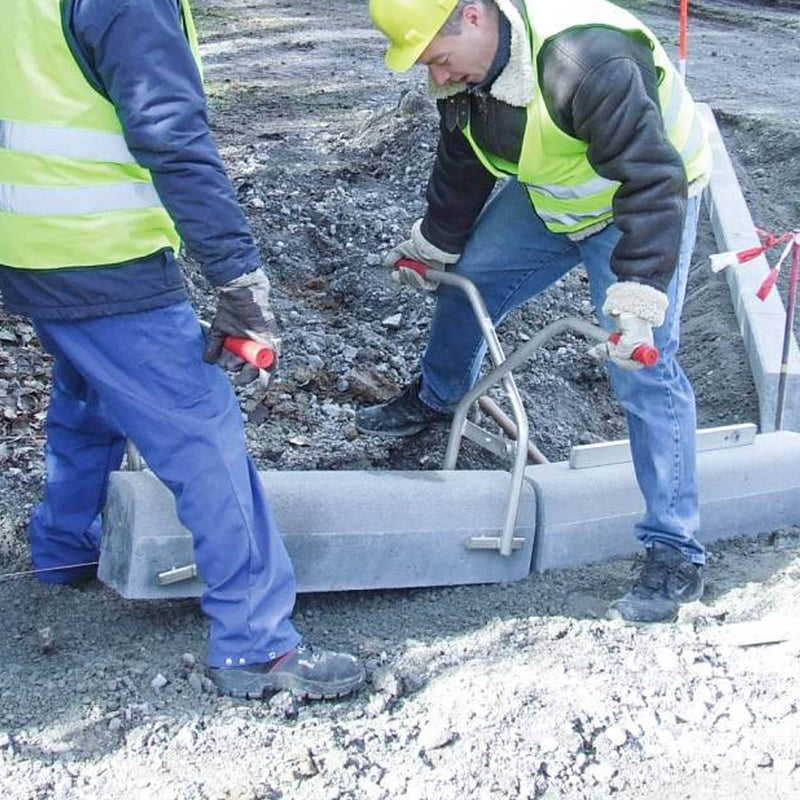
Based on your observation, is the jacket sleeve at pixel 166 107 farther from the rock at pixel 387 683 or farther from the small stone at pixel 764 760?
the small stone at pixel 764 760

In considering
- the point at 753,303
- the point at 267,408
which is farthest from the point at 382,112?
the point at 267,408

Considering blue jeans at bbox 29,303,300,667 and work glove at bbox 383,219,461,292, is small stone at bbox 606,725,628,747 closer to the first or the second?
blue jeans at bbox 29,303,300,667

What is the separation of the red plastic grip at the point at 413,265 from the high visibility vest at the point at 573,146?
50cm

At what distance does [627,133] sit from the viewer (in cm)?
329

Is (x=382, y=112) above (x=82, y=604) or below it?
below

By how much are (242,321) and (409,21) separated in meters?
0.88

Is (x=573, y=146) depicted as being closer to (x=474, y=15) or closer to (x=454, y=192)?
(x=474, y=15)

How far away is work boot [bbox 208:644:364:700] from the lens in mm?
3373

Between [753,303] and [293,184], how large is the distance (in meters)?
2.63

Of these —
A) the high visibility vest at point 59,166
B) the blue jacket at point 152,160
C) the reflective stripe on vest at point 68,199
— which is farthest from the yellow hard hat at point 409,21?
the reflective stripe on vest at point 68,199

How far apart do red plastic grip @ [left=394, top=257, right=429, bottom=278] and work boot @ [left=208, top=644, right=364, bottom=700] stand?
1384mm

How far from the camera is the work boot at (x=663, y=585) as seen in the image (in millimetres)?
3908

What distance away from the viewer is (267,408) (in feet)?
16.6

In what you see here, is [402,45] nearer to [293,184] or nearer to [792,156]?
[293,184]
